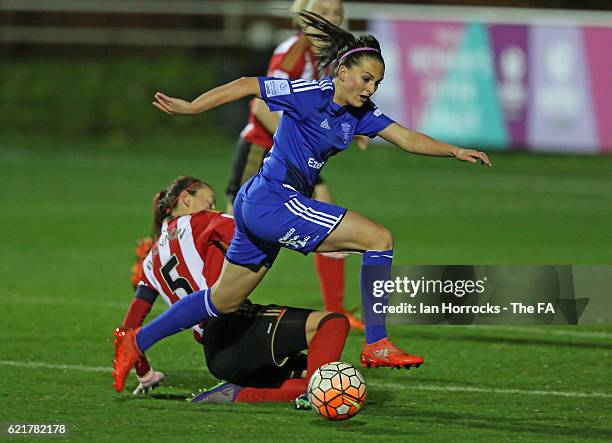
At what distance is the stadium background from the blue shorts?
78 centimetres

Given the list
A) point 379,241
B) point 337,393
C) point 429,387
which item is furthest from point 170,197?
point 429,387

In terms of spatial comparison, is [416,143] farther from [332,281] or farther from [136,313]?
[332,281]

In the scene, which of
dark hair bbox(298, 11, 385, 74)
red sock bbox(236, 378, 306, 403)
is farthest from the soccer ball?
dark hair bbox(298, 11, 385, 74)

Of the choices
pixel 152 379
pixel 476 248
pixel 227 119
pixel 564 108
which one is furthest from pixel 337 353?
pixel 227 119

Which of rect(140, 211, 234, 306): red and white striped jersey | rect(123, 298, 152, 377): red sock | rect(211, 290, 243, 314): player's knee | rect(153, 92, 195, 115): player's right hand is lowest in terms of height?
rect(123, 298, 152, 377): red sock

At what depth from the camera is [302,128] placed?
642 centimetres

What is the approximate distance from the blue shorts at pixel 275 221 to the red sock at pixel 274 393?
26.2 inches

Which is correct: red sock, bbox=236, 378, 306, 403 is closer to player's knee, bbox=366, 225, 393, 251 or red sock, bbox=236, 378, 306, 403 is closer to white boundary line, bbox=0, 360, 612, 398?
white boundary line, bbox=0, 360, 612, 398

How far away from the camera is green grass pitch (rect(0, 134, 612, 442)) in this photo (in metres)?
6.30

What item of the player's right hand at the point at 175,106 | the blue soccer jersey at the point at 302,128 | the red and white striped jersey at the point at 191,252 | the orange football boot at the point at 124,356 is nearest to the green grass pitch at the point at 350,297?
the orange football boot at the point at 124,356

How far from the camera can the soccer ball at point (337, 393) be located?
614 cm

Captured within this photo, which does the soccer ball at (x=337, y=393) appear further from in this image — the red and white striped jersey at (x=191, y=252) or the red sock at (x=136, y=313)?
the red sock at (x=136, y=313)

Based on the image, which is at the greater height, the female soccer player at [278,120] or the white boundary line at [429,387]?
the female soccer player at [278,120]

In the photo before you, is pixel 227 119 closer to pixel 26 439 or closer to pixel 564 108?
pixel 564 108
